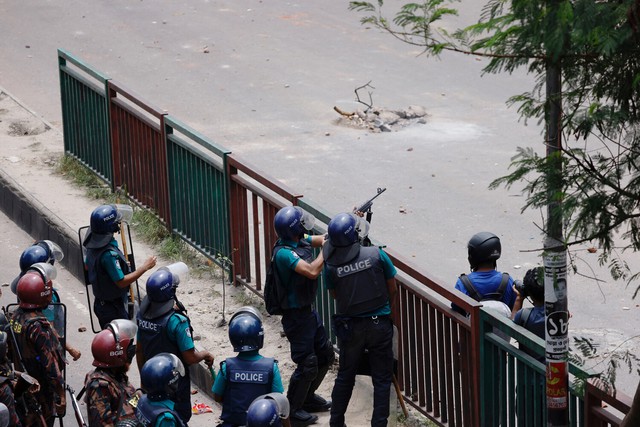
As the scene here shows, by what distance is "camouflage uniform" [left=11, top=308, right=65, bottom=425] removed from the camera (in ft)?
25.3

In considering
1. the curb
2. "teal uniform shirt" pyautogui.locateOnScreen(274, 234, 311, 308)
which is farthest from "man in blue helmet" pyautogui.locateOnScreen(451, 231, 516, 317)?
the curb

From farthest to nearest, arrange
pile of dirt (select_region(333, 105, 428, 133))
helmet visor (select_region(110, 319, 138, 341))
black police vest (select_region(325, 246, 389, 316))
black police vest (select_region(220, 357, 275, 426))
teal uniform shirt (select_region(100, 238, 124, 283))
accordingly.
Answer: pile of dirt (select_region(333, 105, 428, 133)), teal uniform shirt (select_region(100, 238, 124, 283)), black police vest (select_region(325, 246, 389, 316)), helmet visor (select_region(110, 319, 138, 341)), black police vest (select_region(220, 357, 275, 426))

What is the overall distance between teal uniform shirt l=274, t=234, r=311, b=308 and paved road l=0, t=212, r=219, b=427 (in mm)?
1402

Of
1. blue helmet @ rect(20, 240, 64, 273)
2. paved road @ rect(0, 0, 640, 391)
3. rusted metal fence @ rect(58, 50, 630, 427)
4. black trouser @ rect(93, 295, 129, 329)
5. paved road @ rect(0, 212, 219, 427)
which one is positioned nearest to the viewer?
rusted metal fence @ rect(58, 50, 630, 427)

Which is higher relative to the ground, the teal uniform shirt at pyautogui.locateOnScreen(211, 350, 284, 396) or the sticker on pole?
the sticker on pole

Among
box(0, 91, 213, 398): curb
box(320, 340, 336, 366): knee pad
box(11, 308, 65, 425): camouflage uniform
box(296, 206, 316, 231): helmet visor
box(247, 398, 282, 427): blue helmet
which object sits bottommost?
box(0, 91, 213, 398): curb

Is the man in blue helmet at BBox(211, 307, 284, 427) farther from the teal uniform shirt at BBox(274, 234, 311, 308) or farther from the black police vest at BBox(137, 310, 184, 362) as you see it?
the teal uniform shirt at BBox(274, 234, 311, 308)

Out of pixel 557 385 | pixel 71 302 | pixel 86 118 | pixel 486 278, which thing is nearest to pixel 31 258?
pixel 71 302

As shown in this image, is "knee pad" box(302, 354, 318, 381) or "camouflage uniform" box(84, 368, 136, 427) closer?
"camouflage uniform" box(84, 368, 136, 427)

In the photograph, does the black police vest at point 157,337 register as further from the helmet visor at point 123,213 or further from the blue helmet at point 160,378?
the helmet visor at point 123,213

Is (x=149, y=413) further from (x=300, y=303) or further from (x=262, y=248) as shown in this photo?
(x=262, y=248)

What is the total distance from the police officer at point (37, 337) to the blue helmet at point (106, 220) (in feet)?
2.62

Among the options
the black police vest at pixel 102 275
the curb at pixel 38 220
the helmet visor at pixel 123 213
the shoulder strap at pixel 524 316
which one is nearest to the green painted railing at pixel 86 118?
the curb at pixel 38 220

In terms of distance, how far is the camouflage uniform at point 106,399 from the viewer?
6.82 m
